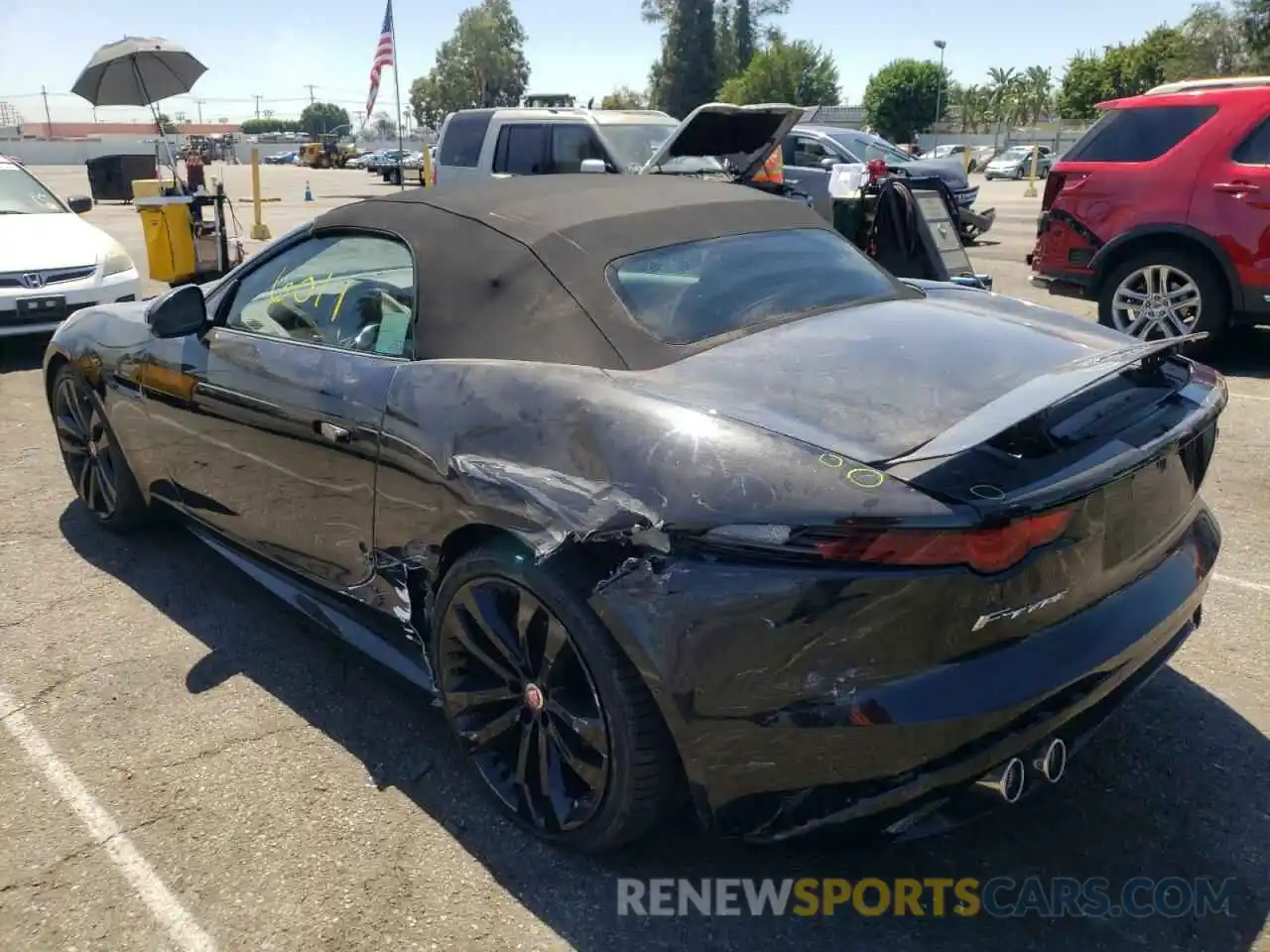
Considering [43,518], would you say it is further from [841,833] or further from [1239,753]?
[1239,753]

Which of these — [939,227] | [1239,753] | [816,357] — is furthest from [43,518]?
[939,227]

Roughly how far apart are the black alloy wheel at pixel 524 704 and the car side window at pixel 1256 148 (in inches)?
254

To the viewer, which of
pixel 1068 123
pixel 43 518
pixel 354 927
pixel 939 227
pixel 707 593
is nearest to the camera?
pixel 707 593

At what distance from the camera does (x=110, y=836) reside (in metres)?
2.66

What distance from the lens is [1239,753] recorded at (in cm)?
281

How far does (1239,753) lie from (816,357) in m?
1.60

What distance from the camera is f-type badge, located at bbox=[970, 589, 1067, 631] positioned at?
78.4 inches

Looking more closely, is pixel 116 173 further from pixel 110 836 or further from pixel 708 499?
pixel 708 499

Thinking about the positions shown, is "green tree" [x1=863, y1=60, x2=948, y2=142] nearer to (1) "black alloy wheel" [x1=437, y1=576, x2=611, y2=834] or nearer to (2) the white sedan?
(2) the white sedan

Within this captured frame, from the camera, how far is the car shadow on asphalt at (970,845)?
88.5 inches

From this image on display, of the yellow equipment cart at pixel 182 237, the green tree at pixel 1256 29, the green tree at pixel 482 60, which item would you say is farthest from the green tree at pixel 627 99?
the yellow equipment cart at pixel 182 237

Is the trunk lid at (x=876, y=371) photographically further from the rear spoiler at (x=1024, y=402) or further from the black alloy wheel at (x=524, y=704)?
the black alloy wheel at (x=524, y=704)

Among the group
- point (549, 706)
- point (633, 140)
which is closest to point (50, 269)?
point (633, 140)

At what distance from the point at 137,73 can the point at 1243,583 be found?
42.6ft
